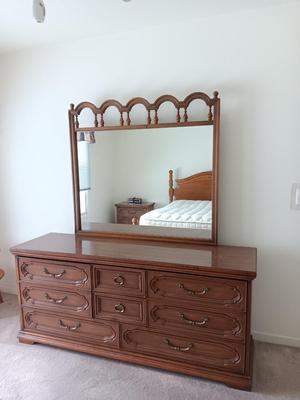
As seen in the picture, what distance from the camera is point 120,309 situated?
2.07 meters

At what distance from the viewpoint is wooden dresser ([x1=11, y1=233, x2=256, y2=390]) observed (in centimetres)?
185

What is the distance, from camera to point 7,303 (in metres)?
3.00

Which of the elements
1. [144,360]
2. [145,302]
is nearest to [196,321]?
[145,302]

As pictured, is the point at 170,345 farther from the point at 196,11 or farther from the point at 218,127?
the point at 196,11

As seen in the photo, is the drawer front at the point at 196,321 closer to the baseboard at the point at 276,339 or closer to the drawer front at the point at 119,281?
the drawer front at the point at 119,281

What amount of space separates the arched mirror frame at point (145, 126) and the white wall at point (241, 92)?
13 cm

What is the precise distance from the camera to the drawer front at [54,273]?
6.95 feet

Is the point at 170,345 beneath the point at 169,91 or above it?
beneath

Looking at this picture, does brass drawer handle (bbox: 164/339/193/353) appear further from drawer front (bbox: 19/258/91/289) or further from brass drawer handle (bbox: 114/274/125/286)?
drawer front (bbox: 19/258/91/289)

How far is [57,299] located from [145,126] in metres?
1.42

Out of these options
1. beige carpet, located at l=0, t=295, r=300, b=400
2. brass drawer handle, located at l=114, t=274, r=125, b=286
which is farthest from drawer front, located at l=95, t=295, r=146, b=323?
beige carpet, located at l=0, t=295, r=300, b=400

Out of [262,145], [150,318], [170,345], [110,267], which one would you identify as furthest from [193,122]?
[170,345]

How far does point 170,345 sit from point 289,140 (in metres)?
1.57

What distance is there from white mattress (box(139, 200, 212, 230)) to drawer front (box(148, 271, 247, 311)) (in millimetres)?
532
